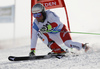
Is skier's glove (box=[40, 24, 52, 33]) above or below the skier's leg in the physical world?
above

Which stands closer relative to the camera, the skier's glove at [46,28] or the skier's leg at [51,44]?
the skier's leg at [51,44]

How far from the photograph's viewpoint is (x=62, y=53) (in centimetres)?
419

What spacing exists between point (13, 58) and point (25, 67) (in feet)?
3.48

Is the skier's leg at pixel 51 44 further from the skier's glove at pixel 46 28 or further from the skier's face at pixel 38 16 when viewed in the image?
the skier's face at pixel 38 16

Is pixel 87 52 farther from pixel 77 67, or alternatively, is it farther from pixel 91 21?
pixel 91 21

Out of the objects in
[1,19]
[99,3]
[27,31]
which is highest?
[99,3]

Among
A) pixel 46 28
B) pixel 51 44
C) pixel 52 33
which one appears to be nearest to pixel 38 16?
pixel 46 28

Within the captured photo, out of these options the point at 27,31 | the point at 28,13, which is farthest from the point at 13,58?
the point at 28,13

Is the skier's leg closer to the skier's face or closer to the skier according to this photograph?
the skier

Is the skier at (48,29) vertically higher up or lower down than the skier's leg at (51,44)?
higher up

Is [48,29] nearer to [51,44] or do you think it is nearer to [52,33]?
[52,33]

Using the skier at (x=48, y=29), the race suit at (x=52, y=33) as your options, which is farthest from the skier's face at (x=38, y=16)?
the race suit at (x=52, y=33)

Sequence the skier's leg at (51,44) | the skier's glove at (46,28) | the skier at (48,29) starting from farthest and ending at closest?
the skier's glove at (46,28), the skier at (48,29), the skier's leg at (51,44)

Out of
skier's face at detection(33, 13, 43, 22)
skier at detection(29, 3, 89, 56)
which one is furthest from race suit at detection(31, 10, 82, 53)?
skier's face at detection(33, 13, 43, 22)
